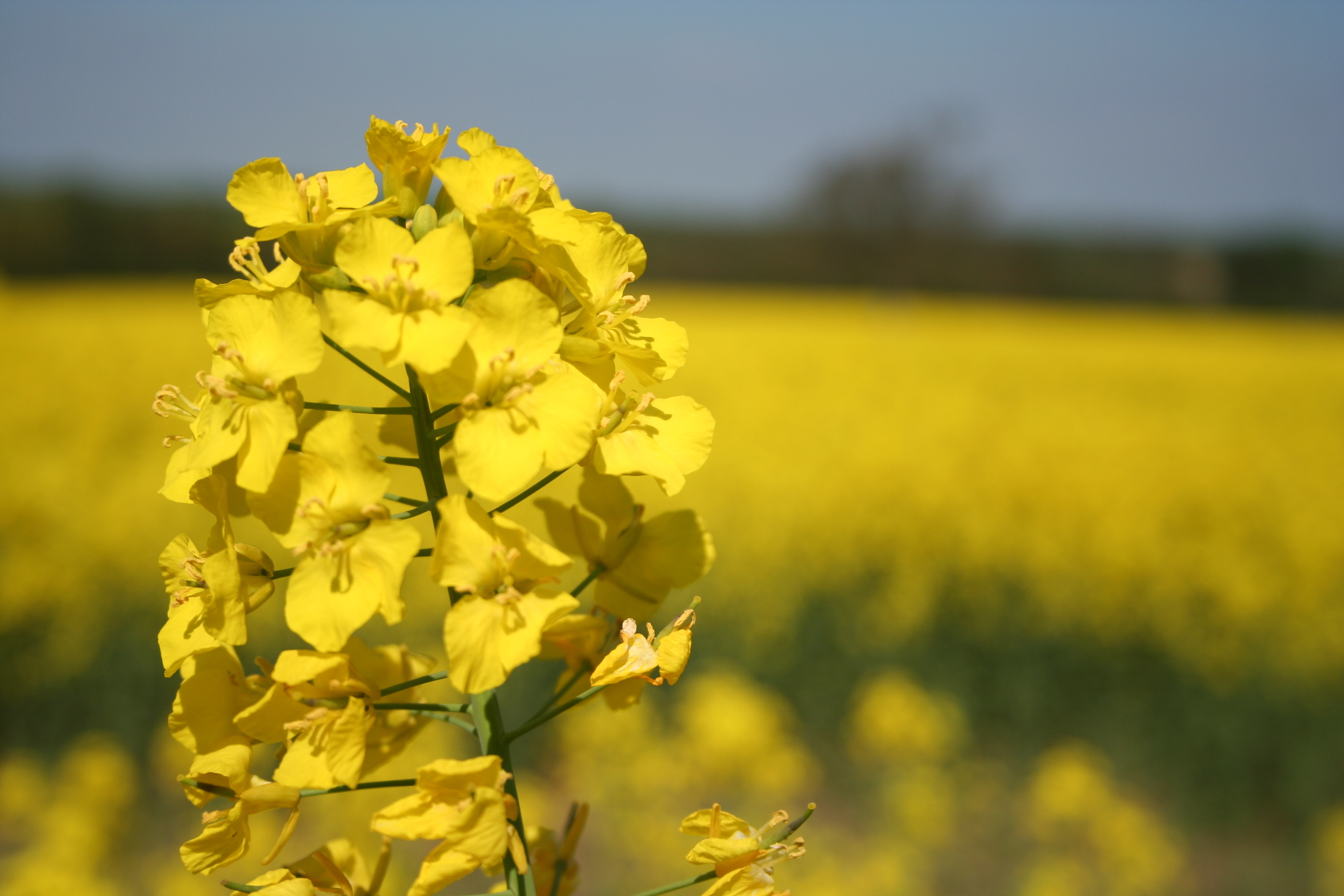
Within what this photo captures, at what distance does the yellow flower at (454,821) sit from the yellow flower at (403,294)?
39 centimetres

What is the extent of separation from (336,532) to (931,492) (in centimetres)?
686

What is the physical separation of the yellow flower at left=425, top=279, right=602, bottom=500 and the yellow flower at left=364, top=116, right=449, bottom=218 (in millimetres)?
206

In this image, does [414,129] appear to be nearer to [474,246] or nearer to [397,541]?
[474,246]

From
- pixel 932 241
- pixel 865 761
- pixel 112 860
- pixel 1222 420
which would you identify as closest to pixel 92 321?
pixel 112 860

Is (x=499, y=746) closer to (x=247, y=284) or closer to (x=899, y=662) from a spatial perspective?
(x=247, y=284)

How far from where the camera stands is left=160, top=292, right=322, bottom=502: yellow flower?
0.85m

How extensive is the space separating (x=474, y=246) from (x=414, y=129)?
7.6 inches

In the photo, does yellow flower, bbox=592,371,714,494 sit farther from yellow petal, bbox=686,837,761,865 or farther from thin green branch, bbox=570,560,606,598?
yellow petal, bbox=686,837,761,865

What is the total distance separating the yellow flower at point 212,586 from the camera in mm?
883

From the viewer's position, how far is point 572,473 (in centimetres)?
702

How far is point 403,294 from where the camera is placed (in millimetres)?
884

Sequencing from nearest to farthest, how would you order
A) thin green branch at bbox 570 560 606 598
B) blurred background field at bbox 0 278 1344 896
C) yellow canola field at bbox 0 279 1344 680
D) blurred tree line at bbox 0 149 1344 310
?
thin green branch at bbox 570 560 606 598, blurred background field at bbox 0 278 1344 896, yellow canola field at bbox 0 279 1344 680, blurred tree line at bbox 0 149 1344 310

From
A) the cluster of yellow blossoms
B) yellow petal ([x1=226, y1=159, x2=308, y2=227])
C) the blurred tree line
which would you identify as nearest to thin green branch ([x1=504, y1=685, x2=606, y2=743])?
the cluster of yellow blossoms

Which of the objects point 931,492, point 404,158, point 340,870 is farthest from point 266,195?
point 931,492
